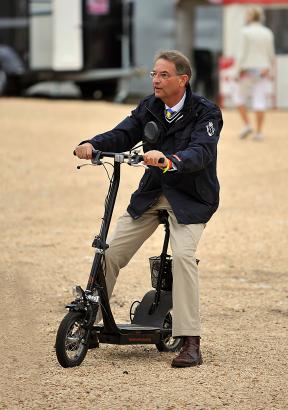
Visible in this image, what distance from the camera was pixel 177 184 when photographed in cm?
584

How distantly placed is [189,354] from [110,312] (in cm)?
43

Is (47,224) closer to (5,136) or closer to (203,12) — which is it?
(5,136)

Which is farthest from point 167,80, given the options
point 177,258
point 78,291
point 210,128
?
point 78,291

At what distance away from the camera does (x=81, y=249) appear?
9.22 metres

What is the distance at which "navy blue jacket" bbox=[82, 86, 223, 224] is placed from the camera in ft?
19.0

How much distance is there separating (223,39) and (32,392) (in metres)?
17.0

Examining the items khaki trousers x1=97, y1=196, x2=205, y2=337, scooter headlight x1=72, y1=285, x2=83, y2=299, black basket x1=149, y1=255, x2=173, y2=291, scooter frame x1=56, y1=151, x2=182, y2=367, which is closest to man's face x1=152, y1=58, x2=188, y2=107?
scooter frame x1=56, y1=151, x2=182, y2=367

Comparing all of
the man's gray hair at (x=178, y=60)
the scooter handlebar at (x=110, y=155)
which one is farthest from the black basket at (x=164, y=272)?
the man's gray hair at (x=178, y=60)

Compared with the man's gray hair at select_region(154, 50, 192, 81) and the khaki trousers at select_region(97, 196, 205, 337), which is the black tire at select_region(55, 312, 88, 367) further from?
the man's gray hair at select_region(154, 50, 192, 81)

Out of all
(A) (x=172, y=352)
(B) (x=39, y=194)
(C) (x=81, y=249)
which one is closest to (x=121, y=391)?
(A) (x=172, y=352)

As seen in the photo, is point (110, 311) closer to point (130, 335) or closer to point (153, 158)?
point (130, 335)

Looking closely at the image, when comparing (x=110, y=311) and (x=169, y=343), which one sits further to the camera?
(x=169, y=343)

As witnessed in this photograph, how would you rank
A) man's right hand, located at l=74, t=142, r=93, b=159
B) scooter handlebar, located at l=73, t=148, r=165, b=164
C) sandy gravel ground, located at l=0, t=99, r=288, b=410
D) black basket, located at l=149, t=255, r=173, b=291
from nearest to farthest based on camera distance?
sandy gravel ground, located at l=0, t=99, r=288, b=410
scooter handlebar, located at l=73, t=148, r=165, b=164
man's right hand, located at l=74, t=142, r=93, b=159
black basket, located at l=149, t=255, r=173, b=291

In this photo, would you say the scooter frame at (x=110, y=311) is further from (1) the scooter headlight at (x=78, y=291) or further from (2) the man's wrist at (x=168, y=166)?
(2) the man's wrist at (x=168, y=166)
